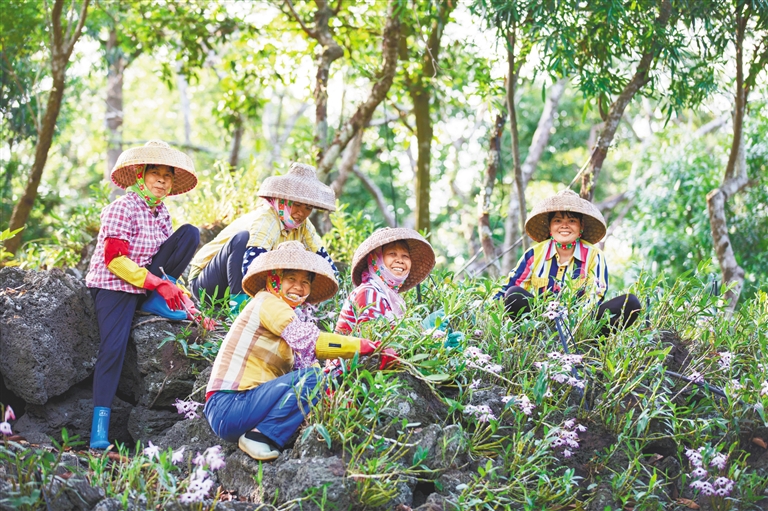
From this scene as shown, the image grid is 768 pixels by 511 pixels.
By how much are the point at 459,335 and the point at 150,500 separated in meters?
1.75

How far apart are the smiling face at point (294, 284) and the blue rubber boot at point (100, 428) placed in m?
1.18

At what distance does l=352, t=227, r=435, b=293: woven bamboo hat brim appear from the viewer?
464 centimetres

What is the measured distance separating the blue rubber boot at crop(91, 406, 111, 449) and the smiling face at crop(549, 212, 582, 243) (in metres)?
2.74

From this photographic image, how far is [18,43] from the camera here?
8.87m

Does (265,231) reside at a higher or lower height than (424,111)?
lower

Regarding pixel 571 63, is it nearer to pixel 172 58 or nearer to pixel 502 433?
pixel 502 433

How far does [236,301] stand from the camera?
5.27 meters

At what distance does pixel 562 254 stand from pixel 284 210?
5.61 ft

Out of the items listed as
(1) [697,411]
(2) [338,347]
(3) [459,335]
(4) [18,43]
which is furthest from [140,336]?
(4) [18,43]

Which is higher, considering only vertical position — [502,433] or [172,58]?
[172,58]

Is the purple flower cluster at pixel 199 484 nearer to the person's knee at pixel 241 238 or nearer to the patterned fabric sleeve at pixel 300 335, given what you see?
the patterned fabric sleeve at pixel 300 335

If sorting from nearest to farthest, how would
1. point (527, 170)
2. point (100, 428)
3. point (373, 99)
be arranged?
point (100, 428) → point (373, 99) → point (527, 170)

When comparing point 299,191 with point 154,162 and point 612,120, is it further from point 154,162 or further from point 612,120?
point 612,120

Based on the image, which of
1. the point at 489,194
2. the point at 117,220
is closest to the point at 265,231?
the point at 117,220
